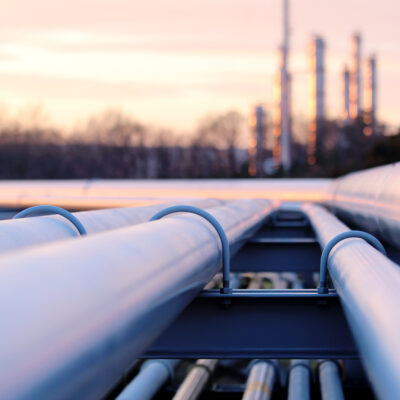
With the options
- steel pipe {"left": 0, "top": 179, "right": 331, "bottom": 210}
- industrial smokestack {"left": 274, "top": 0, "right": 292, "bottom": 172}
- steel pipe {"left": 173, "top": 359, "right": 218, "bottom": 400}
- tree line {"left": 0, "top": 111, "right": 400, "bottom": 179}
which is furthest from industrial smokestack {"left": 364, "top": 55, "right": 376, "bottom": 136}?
steel pipe {"left": 173, "top": 359, "right": 218, "bottom": 400}

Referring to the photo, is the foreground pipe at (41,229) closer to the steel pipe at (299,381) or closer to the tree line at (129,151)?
the steel pipe at (299,381)

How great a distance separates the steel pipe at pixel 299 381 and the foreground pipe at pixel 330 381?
106 mm

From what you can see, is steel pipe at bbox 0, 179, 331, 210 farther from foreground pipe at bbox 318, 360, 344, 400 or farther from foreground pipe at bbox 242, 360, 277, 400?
foreground pipe at bbox 242, 360, 277, 400

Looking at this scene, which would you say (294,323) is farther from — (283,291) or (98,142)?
(98,142)

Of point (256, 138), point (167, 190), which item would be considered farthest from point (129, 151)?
point (167, 190)

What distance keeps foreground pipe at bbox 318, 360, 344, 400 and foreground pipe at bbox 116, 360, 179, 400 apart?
118 centimetres

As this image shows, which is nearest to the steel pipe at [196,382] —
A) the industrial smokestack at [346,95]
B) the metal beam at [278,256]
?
the metal beam at [278,256]

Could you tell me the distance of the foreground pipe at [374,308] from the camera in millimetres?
1194

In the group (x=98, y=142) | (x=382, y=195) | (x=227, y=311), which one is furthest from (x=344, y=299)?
(x=98, y=142)

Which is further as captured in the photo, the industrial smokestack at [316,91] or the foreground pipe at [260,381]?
the industrial smokestack at [316,91]

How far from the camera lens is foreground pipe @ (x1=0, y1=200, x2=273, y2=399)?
99cm

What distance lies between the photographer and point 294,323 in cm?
294

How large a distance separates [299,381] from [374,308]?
13.7 ft

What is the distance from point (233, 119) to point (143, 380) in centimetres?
3638
